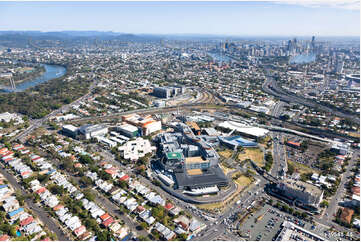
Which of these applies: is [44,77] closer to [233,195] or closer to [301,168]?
[233,195]

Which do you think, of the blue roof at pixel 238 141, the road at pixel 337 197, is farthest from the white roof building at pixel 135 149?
the road at pixel 337 197

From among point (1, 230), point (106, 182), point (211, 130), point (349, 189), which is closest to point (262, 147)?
point (211, 130)

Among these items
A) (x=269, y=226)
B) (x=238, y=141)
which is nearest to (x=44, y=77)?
(x=238, y=141)

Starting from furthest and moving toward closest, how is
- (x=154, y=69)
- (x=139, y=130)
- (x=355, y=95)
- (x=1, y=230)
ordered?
(x=154, y=69), (x=355, y=95), (x=139, y=130), (x=1, y=230)

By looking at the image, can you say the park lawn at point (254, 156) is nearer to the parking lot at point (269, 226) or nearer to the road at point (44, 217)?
the parking lot at point (269, 226)

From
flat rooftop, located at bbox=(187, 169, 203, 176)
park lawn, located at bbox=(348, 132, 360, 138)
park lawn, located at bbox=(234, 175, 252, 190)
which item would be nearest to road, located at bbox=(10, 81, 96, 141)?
flat rooftop, located at bbox=(187, 169, 203, 176)

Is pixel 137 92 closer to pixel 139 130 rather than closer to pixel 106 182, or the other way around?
pixel 139 130

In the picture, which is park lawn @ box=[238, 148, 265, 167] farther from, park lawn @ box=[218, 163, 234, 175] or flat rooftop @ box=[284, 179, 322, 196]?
flat rooftop @ box=[284, 179, 322, 196]
